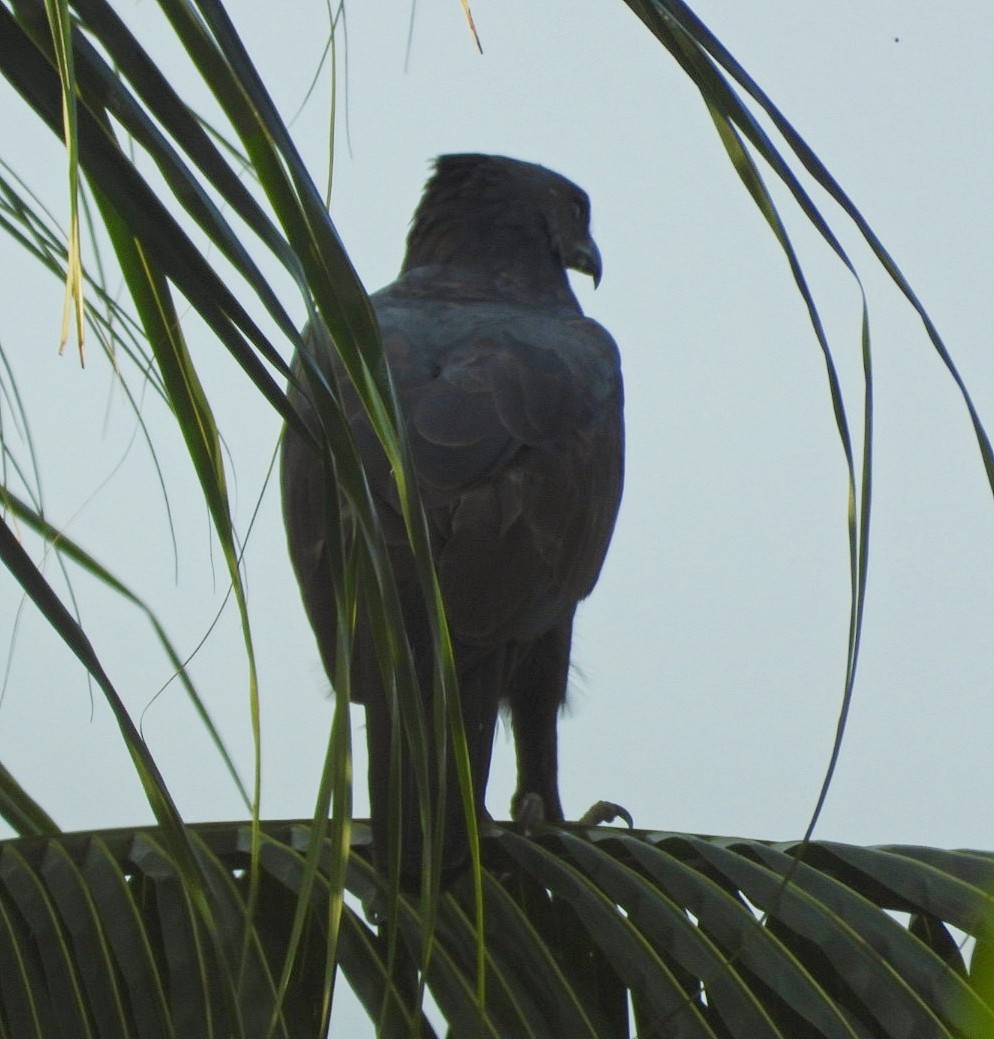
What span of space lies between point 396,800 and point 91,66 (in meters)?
0.39

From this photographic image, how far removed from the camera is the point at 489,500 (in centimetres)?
270

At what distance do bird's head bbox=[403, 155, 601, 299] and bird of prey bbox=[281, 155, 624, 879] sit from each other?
Answer: 0.63ft

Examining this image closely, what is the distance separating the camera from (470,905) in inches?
71.7

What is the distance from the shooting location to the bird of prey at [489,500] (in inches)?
97.6

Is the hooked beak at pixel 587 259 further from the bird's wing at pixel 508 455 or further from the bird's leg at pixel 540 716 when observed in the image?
the bird's leg at pixel 540 716

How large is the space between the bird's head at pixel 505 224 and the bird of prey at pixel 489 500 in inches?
7.6

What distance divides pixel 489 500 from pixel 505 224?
4.84ft

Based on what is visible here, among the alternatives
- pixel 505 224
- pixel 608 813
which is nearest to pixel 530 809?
pixel 608 813

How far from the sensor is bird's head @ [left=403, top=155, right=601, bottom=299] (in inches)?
153

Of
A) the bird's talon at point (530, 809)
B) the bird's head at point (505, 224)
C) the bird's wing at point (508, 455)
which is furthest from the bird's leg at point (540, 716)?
the bird's head at point (505, 224)

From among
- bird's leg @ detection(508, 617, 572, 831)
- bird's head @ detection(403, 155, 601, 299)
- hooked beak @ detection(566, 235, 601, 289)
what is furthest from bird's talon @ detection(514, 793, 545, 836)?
hooked beak @ detection(566, 235, 601, 289)

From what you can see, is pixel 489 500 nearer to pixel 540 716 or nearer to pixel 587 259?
pixel 540 716

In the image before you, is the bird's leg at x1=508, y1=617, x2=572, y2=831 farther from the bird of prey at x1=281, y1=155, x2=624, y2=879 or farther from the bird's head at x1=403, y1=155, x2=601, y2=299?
the bird's head at x1=403, y1=155, x2=601, y2=299

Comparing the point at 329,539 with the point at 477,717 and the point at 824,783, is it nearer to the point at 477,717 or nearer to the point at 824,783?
the point at 824,783
